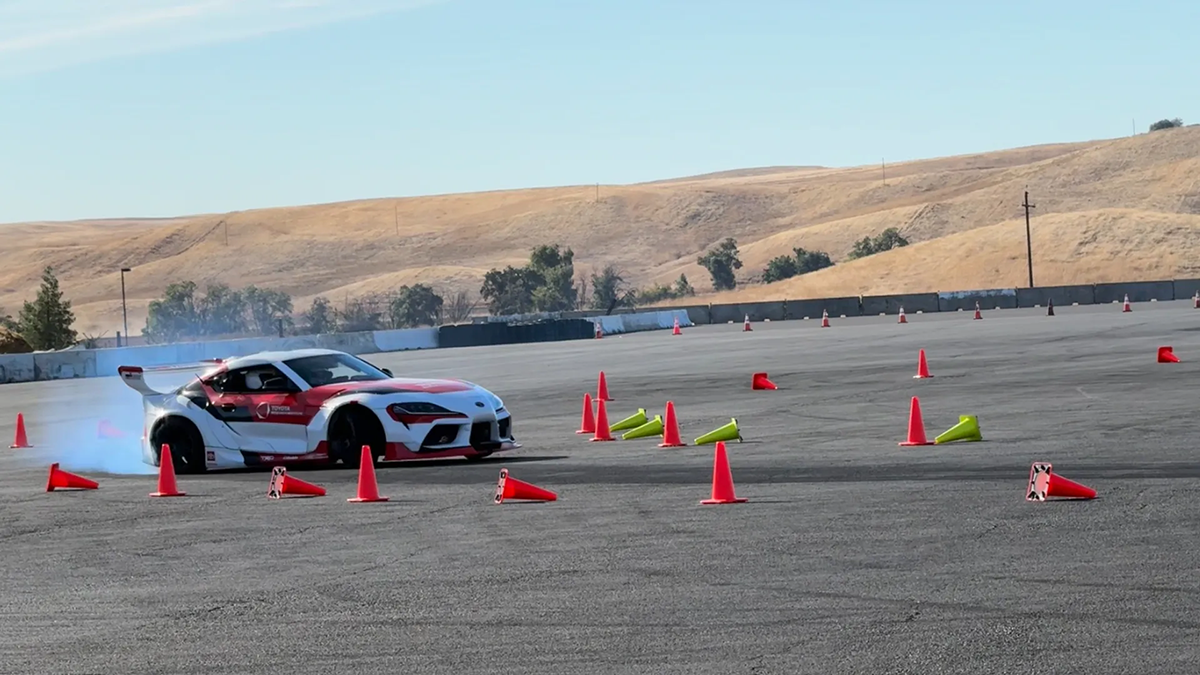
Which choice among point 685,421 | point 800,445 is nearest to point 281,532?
point 800,445

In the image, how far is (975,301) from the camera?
78250 mm

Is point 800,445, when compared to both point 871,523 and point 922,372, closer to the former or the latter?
point 871,523

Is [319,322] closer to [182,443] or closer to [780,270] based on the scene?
[780,270]

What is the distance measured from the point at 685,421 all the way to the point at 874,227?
484ft

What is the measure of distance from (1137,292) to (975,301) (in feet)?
25.3

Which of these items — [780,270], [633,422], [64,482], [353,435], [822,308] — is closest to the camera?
[64,482]

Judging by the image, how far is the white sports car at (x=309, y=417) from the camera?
17344 mm

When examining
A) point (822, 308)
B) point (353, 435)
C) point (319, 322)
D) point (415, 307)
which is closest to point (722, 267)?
point (415, 307)

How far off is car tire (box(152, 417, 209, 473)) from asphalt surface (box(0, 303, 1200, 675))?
21.2 inches

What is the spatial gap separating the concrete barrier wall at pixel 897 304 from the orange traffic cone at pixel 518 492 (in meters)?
64.1

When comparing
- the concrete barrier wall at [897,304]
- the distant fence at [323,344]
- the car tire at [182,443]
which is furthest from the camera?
the concrete barrier wall at [897,304]

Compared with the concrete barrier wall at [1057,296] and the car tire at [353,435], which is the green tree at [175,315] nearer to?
the concrete barrier wall at [1057,296]

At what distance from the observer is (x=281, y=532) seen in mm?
12453

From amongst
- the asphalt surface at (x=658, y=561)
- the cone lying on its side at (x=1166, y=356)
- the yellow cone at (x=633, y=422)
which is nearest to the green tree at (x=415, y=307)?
the cone lying on its side at (x=1166, y=356)
